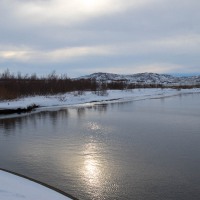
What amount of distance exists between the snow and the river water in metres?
0.79

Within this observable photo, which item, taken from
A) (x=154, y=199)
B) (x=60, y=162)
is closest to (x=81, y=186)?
(x=154, y=199)

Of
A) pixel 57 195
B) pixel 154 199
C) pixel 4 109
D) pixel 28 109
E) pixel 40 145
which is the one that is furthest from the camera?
pixel 28 109

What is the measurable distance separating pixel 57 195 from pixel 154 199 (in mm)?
1948

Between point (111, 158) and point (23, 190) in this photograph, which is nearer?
point (23, 190)

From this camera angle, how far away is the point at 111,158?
10305 millimetres

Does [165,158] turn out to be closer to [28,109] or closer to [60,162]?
[60,162]

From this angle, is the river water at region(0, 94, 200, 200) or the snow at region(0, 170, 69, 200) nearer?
the snow at region(0, 170, 69, 200)

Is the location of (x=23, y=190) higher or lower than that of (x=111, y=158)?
higher

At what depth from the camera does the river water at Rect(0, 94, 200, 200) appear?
300 inches

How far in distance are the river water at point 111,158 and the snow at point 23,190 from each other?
0.79 metres

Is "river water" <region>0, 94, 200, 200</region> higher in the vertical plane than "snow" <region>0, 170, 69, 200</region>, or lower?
lower

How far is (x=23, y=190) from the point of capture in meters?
6.43

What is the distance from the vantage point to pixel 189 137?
43.5ft

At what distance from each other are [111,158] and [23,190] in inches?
167
